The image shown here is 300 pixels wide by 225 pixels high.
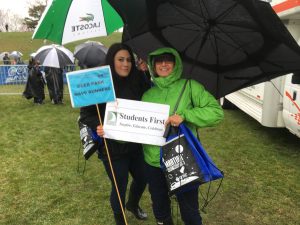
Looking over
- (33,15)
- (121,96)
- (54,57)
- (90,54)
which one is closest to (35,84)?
(54,57)

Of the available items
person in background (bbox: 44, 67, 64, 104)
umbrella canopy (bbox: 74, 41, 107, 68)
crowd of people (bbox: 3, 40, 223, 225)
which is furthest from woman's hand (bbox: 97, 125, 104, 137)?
person in background (bbox: 44, 67, 64, 104)

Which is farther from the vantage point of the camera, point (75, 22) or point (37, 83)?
point (37, 83)

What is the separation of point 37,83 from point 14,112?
1.82m

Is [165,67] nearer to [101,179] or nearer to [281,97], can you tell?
[101,179]

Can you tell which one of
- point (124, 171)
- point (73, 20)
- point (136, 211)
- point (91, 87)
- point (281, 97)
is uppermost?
point (73, 20)

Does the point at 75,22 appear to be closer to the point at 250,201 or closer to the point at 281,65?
the point at 281,65

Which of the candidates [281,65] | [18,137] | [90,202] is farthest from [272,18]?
[18,137]

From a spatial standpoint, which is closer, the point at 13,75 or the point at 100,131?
the point at 100,131

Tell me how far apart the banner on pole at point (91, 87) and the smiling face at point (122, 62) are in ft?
0.67

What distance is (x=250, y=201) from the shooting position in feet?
14.9

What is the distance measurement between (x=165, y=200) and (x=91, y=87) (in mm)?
1165

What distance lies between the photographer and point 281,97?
6.32 meters

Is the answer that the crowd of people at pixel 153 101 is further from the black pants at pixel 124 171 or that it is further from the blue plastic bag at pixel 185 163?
the blue plastic bag at pixel 185 163

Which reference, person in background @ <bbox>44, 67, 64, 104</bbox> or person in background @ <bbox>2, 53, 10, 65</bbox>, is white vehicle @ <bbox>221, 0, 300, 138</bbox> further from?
person in background @ <bbox>2, 53, 10, 65</bbox>
